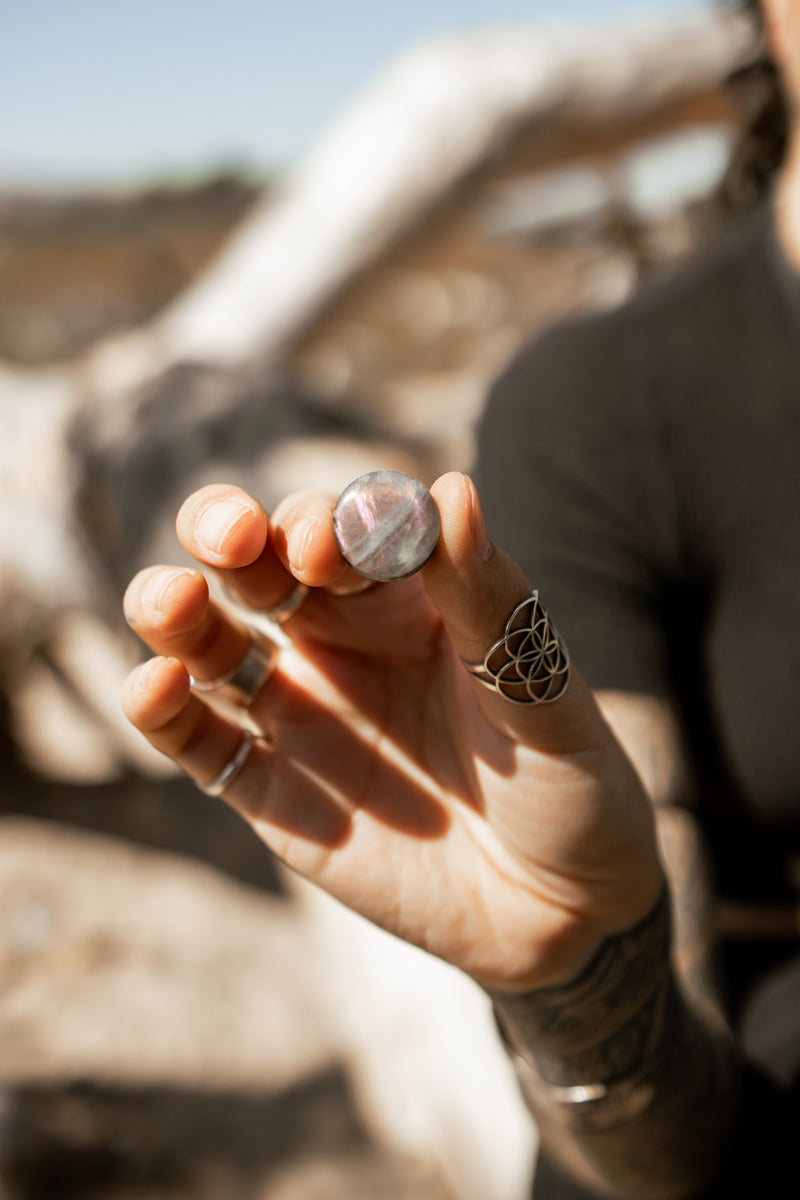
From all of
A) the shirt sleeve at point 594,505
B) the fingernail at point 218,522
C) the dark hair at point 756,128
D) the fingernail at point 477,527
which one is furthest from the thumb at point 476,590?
the dark hair at point 756,128

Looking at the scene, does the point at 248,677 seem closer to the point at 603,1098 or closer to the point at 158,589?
the point at 158,589

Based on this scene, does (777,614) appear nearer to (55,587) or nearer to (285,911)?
(285,911)

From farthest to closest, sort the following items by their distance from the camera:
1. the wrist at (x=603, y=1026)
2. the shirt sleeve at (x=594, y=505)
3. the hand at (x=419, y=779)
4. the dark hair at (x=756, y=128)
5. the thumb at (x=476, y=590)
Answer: the dark hair at (x=756, y=128) → the shirt sleeve at (x=594, y=505) → the wrist at (x=603, y=1026) → the hand at (x=419, y=779) → the thumb at (x=476, y=590)

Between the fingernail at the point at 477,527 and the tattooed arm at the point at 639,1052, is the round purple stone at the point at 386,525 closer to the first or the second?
the fingernail at the point at 477,527

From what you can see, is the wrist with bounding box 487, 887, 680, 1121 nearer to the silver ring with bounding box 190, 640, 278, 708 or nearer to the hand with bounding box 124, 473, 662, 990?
the hand with bounding box 124, 473, 662, 990

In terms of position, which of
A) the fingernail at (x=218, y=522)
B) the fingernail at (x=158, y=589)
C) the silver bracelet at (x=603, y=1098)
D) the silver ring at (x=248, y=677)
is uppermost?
the fingernail at (x=218, y=522)

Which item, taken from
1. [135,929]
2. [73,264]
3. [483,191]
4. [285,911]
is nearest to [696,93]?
[483,191]

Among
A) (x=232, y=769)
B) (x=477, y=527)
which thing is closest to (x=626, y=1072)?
(x=232, y=769)

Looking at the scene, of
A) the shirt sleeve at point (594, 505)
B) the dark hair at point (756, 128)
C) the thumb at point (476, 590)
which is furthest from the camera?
the dark hair at point (756, 128)
